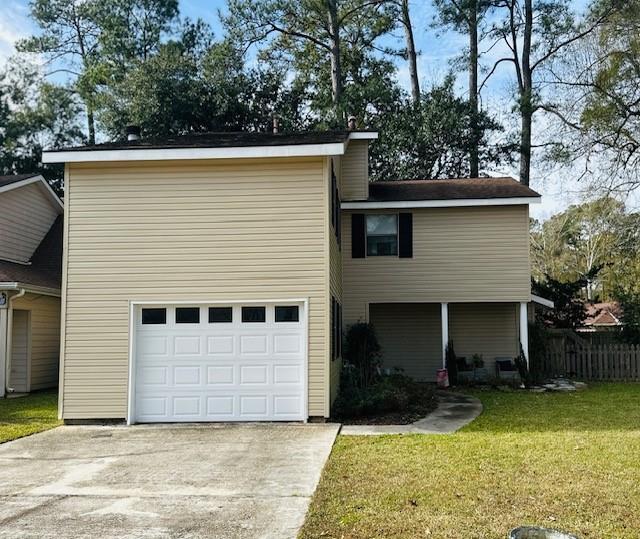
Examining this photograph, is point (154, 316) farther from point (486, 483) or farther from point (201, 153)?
point (486, 483)

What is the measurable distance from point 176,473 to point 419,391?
6.98 meters

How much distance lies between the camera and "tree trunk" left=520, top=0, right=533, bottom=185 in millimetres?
25234

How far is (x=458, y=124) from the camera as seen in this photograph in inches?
975

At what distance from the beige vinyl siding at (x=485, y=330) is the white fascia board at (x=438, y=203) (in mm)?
3086

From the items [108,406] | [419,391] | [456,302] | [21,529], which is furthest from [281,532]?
[456,302]

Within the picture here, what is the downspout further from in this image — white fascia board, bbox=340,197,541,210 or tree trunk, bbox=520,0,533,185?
tree trunk, bbox=520,0,533,185

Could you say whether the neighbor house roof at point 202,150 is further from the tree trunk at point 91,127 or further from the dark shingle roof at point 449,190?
the tree trunk at point 91,127

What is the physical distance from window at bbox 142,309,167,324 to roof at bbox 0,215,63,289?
5.17 metres

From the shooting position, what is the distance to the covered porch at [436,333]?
1695 centimetres

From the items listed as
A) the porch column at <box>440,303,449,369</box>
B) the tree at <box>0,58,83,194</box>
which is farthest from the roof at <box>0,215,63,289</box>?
the porch column at <box>440,303,449,369</box>

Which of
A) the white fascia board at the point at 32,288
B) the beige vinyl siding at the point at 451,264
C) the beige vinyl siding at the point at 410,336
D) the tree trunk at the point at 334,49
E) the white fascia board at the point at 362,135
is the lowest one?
the beige vinyl siding at the point at 410,336

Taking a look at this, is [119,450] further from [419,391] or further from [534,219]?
[534,219]

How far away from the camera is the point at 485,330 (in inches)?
672

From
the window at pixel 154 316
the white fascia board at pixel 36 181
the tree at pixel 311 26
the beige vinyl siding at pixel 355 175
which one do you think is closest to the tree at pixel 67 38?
the tree at pixel 311 26
